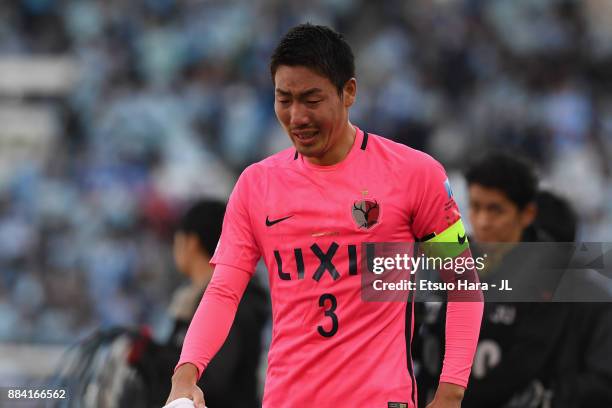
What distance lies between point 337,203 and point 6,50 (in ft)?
33.8

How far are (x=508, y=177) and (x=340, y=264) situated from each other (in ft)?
5.91

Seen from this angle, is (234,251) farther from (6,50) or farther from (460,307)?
(6,50)

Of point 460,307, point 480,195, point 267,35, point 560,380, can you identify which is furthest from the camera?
point 267,35

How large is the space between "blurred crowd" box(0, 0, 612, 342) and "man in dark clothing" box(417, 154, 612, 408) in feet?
18.6

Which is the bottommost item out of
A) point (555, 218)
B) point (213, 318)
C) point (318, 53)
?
point (213, 318)

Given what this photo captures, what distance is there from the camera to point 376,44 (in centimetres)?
1149

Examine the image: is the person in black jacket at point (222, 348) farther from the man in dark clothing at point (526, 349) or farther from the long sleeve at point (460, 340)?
the long sleeve at point (460, 340)

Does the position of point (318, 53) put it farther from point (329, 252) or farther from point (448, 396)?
point (448, 396)

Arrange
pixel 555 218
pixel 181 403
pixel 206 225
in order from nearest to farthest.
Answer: pixel 181 403 → pixel 555 218 → pixel 206 225

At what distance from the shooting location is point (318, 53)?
9.94 ft

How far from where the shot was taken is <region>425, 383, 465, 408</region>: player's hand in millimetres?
2893

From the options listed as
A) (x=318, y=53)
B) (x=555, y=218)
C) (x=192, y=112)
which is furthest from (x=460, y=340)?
(x=192, y=112)

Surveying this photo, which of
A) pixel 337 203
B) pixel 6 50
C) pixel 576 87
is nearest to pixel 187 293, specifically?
pixel 337 203

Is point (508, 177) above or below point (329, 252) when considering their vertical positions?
above
